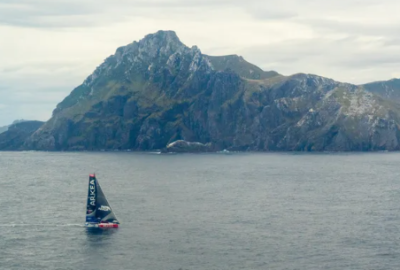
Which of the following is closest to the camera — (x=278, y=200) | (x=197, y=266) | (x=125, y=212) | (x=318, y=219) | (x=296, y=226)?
(x=197, y=266)

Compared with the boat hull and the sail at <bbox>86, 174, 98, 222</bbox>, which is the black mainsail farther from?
the boat hull

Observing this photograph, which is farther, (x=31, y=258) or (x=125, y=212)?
(x=125, y=212)

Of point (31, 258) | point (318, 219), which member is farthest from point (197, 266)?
point (318, 219)

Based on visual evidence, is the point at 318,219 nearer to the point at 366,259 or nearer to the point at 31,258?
the point at 366,259

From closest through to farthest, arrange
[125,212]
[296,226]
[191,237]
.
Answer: [191,237] < [296,226] < [125,212]

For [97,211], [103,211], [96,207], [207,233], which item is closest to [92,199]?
[96,207]

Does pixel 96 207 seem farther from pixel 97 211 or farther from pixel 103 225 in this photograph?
pixel 103 225
